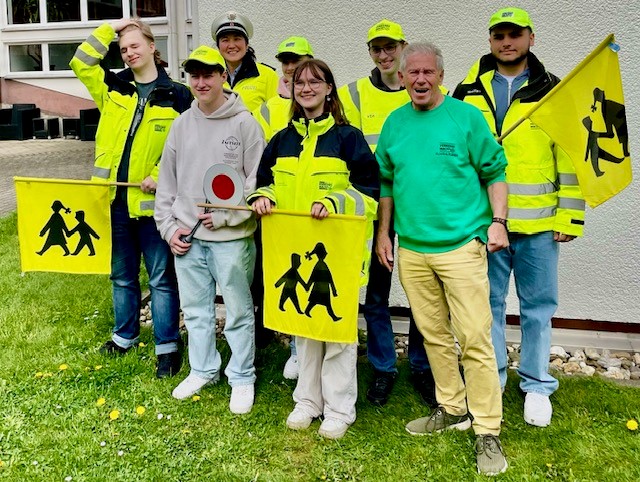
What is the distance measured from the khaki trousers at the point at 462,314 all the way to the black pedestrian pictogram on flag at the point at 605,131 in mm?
727

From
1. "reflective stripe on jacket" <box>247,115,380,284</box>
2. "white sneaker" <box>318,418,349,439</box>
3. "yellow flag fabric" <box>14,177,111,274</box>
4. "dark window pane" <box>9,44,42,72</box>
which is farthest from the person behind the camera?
"dark window pane" <box>9,44,42,72</box>

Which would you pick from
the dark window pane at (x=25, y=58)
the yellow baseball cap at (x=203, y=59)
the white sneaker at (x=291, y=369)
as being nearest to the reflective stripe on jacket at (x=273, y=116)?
the yellow baseball cap at (x=203, y=59)

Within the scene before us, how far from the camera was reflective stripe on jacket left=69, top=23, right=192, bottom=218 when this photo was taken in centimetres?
400

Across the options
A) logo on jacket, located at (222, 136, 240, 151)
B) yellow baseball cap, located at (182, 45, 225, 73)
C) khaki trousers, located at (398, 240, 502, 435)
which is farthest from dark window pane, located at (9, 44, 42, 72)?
khaki trousers, located at (398, 240, 502, 435)

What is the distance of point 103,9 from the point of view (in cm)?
1730

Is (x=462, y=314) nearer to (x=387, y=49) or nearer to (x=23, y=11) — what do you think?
(x=387, y=49)

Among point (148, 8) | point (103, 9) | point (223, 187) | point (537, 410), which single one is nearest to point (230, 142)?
point (223, 187)

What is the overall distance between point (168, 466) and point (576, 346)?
335 cm

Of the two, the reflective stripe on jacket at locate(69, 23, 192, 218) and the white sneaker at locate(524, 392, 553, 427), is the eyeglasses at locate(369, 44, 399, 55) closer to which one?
the reflective stripe on jacket at locate(69, 23, 192, 218)

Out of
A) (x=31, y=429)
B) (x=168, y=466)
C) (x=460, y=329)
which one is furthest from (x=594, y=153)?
(x=31, y=429)

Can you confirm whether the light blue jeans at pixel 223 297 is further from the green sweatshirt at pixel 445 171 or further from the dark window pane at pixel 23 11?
the dark window pane at pixel 23 11

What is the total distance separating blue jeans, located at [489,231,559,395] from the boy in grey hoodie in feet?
4.93

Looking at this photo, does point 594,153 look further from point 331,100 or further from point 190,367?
point 190,367

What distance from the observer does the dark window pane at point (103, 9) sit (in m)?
17.1
